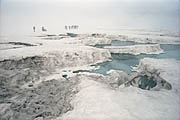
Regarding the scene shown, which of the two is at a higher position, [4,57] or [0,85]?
[4,57]

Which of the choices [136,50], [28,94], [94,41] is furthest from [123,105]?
[94,41]

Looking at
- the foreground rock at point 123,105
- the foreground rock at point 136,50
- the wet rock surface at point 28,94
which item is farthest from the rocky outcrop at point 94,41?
the foreground rock at point 123,105

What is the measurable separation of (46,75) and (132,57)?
5824mm

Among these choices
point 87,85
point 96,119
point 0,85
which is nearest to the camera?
point 96,119

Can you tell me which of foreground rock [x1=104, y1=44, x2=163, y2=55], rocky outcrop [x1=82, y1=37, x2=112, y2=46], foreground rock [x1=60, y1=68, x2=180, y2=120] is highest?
Answer: rocky outcrop [x1=82, y1=37, x2=112, y2=46]

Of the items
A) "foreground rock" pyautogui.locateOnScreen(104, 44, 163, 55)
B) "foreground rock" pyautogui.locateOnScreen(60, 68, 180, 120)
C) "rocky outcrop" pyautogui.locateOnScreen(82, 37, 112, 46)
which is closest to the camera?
"foreground rock" pyautogui.locateOnScreen(60, 68, 180, 120)

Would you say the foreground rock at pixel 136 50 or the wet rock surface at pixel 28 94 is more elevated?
the foreground rock at pixel 136 50

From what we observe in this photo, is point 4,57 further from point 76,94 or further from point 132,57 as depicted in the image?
point 132,57

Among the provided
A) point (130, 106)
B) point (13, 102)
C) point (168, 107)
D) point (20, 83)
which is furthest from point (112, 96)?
point (20, 83)

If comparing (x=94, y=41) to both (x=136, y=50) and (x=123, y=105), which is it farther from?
(x=123, y=105)

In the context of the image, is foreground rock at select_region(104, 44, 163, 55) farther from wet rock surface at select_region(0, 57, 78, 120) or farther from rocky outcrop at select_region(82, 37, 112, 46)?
wet rock surface at select_region(0, 57, 78, 120)

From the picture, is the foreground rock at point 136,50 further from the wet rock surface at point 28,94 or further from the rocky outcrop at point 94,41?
the wet rock surface at point 28,94

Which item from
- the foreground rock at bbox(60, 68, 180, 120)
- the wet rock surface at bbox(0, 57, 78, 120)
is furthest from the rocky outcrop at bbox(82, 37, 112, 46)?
the foreground rock at bbox(60, 68, 180, 120)

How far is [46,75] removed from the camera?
6531mm
